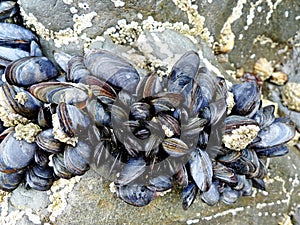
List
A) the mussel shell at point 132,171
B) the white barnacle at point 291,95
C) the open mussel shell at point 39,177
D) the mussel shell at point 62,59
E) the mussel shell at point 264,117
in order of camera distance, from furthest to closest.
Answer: the white barnacle at point 291,95
the mussel shell at point 264,117
the mussel shell at point 62,59
the open mussel shell at point 39,177
the mussel shell at point 132,171

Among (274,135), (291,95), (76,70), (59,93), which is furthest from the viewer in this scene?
(291,95)

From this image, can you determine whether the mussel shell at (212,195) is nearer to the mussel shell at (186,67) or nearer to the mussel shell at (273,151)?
the mussel shell at (273,151)

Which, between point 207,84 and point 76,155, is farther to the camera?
point 207,84

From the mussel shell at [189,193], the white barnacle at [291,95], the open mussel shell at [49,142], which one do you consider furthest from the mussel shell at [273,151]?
the open mussel shell at [49,142]

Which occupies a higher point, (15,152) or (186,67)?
(186,67)

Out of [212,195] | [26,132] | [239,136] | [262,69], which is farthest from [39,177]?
[262,69]

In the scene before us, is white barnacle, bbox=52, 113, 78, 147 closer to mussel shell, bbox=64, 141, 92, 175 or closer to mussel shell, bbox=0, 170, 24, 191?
mussel shell, bbox=64, 141, 92, 175

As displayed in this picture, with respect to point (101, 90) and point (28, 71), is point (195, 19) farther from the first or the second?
point (28, 71)
